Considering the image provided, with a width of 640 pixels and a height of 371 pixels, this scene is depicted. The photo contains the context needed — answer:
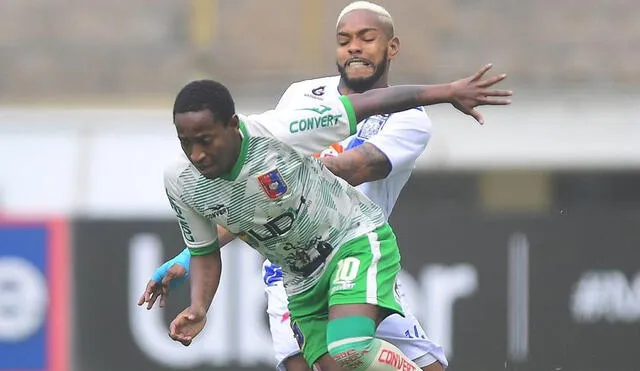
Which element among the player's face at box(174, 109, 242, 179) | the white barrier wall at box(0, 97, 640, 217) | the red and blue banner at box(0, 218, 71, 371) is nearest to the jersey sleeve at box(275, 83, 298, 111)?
the player's face at box(174, 109, 242, 179)

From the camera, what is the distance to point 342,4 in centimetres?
1346

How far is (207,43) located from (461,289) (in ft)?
15.8

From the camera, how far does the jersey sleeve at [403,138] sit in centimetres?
563

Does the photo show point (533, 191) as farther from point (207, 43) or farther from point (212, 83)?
point (212, 83)

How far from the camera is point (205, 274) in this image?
534cm

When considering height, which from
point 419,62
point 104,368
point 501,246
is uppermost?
point 419,62

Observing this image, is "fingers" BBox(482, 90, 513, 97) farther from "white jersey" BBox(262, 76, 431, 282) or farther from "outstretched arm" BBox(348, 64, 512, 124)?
"white jersey" BBox(262, 76, 431, 282)

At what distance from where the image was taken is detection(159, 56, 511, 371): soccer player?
4.87m

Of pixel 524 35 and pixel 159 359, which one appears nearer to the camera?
pixel 159 359

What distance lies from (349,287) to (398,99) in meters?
0.72

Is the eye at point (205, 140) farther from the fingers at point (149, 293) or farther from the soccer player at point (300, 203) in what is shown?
the fingers at point (149, 293)

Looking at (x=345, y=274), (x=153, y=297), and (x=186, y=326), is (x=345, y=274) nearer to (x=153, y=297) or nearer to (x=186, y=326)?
(x=186, y=326)

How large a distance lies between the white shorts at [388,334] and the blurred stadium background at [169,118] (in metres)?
4.33

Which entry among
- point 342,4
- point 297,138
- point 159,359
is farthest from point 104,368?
point 297,138
